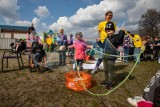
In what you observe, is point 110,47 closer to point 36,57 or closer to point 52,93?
point 52,93

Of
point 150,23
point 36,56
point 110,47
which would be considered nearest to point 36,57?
point 36,56

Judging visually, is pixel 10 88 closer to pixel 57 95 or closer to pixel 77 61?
pixel 57 95

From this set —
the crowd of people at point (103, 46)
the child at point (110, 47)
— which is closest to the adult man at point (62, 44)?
the crowd of people at point (103, 46)

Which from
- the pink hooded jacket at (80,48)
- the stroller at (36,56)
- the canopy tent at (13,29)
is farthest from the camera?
the canopy tent at (13,29)

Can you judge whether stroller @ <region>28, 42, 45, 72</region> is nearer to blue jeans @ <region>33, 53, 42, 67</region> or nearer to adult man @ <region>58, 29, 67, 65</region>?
blue jeans @ <region>33, 53, 42, 67</region>

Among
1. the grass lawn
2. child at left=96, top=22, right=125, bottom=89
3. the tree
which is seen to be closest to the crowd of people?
child at left=96, top=22, right=125, bottom=89

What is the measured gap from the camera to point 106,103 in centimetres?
409

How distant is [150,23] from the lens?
4150 cm

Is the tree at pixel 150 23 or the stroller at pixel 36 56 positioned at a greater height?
the tree at pixel 150 23

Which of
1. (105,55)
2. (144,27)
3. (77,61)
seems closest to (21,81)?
(77,61)

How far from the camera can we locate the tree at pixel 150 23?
40.2 meters

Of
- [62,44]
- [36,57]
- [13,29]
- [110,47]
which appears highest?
[13,29]

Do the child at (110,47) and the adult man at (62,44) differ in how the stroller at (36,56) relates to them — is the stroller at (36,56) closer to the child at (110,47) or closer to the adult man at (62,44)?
the adult man at (62,44)

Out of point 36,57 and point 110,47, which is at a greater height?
point 110,47
